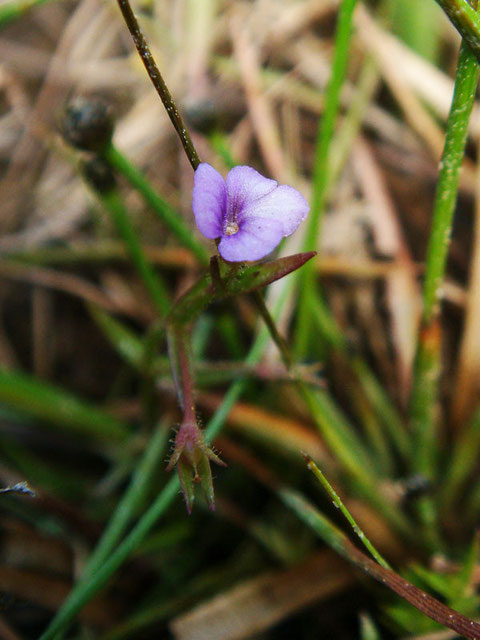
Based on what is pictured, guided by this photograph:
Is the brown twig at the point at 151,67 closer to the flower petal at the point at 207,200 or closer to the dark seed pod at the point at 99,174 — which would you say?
the flower petal at the point at 207,200

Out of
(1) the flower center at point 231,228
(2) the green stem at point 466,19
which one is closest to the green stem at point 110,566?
(1) the flower center at point 231,228

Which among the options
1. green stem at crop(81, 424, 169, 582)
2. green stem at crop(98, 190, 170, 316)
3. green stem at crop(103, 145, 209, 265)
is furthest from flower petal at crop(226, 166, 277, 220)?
green stem at crop(81, 424, 169, 582)

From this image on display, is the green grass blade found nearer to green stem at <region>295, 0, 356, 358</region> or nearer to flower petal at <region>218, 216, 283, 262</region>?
green stem at <region>295, 0, 356, 358</region>

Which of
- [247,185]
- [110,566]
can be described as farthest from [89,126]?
[110,566]

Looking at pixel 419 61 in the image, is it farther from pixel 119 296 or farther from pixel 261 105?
pixel 119 296

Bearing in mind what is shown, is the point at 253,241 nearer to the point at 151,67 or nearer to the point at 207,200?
the point at 207,200

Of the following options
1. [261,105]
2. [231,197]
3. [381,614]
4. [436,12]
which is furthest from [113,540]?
[436,12]
